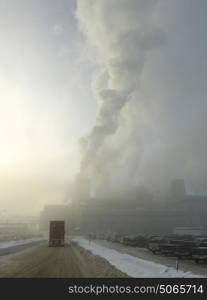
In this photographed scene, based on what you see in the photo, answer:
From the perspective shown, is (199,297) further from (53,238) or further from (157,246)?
(53,238)

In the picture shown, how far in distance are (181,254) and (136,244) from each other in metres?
34.3

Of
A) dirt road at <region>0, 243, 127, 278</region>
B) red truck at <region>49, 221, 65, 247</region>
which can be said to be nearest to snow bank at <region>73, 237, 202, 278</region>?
dirt road at <region>0, 243, 127, 278</region>

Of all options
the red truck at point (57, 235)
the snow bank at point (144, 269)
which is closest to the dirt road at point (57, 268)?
the snow bank at point (144, 269)

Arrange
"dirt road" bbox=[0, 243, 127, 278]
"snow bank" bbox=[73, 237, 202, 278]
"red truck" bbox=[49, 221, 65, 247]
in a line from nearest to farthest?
"dirt road" bbox=[0, 243, 127, 278]
"snow bank" bbox=[73, 237, 202, 278]
"red truck" bbox=[49, 221, 65, 247]

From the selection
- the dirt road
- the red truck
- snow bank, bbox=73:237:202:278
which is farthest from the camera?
the red truck

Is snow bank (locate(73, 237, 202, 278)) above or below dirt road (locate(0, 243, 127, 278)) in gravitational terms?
below

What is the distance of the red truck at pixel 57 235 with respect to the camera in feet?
210

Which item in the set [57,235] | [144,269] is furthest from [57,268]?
[57,235]

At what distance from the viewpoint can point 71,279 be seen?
19.1 metres

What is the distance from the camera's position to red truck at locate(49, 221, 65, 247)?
63.9 metres

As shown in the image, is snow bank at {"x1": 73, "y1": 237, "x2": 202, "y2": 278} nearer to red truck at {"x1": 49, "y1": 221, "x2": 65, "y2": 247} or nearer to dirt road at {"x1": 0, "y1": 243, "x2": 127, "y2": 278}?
dirt road at {"x1": 0, "y1": 243, "x2": 127, "y2": 278}

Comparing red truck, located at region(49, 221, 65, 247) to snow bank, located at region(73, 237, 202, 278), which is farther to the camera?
red truck, located at region(49, 221, 65, 247)

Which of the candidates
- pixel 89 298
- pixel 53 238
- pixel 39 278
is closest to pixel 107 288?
pixel 89 298

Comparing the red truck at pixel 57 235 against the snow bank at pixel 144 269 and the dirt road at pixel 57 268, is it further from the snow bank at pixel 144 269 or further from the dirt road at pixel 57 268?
the snow bank at pixel 144 269
